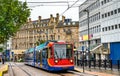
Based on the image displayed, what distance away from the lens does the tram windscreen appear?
1576 inches

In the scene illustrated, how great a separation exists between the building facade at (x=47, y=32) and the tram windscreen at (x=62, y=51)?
95.2 meters

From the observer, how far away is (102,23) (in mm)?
75000

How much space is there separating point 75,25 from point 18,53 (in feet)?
98.0

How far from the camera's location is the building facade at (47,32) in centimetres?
14066

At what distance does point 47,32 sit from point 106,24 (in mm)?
72218

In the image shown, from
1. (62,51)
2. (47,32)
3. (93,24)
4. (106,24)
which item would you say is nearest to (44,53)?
(62,51)

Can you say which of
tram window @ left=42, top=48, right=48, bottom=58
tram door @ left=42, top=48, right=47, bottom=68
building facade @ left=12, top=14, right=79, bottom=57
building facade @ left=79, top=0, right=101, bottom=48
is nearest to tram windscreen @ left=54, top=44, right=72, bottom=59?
tram window @ left=42, top=48, right=48, bottom=58

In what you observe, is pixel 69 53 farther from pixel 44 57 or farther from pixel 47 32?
pixel 47 32

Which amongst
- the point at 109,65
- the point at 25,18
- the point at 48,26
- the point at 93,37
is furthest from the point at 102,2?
the point at 48,26

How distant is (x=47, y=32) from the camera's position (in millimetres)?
143500

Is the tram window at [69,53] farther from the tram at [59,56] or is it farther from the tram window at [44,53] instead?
the tram window at [44,53]

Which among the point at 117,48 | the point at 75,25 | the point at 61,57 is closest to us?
the point at 61,57

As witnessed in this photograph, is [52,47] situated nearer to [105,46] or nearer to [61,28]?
[105,46]

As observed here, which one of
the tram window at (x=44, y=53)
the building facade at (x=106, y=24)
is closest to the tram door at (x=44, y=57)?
the tram window at (x=44, y=53)
